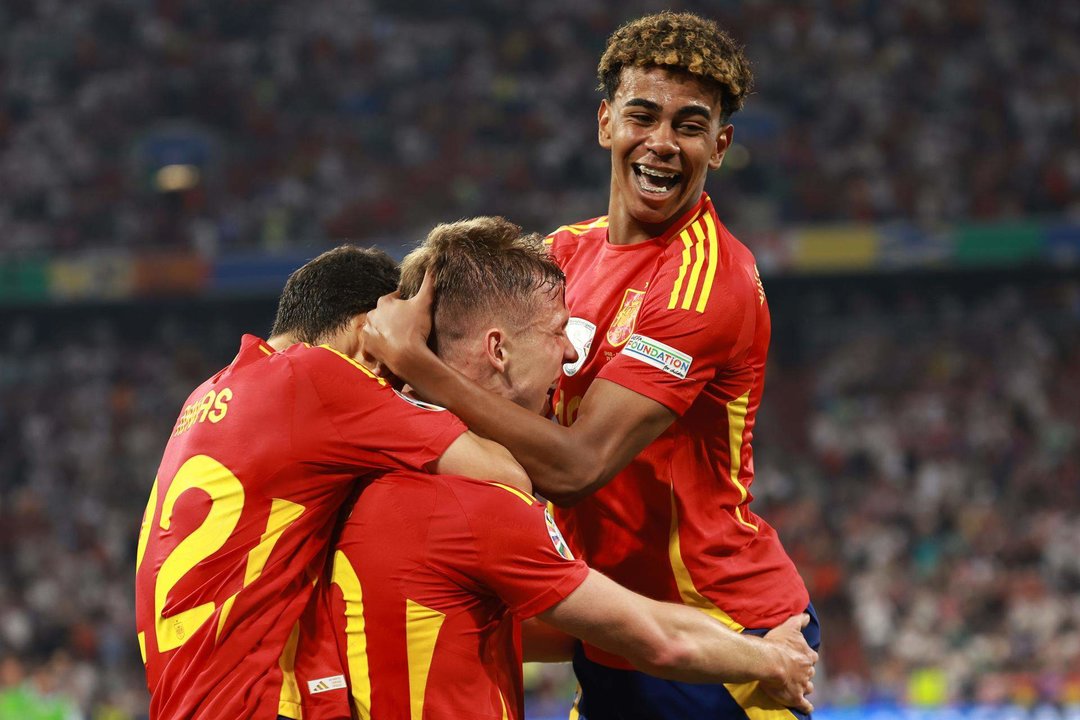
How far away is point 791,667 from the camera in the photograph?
361cm

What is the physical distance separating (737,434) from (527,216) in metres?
16.7

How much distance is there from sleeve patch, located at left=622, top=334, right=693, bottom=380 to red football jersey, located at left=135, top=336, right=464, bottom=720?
0.71 meters

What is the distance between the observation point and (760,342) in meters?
3.92

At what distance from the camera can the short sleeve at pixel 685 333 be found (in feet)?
11.9

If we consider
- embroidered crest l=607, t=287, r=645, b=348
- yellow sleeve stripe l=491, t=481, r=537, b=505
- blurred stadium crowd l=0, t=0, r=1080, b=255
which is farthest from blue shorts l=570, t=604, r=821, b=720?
blurred stadium crowd l=0, t=0, r=1080, b=255

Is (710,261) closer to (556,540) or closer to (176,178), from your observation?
(556,540)

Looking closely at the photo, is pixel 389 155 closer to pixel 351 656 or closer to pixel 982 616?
pixel 982 616

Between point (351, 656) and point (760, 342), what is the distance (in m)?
1.58

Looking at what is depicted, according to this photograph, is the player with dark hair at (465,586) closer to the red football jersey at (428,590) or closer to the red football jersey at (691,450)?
the red football jersey at (428,590)

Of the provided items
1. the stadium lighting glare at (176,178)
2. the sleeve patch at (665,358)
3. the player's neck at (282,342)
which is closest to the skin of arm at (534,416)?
the sleeve patch at (665,358)

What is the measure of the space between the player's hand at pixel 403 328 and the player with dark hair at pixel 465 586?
1.6 inches

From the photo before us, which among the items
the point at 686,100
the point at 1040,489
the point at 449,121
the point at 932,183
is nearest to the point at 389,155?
the point at 449,121

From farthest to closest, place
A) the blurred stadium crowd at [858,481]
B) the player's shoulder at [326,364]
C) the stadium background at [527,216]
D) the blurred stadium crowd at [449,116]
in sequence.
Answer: the blurred stadium crowd at [449,116], the stadium background at [527,216], the blurred stadium crowd at [858,481], the player's shoulder at [326,364]

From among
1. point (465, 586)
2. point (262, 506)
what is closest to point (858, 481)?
point (465, 586)
